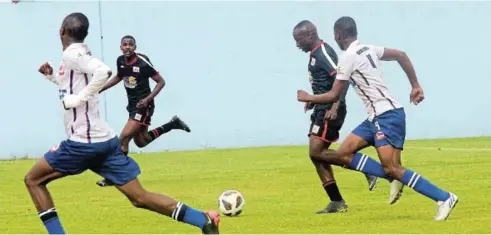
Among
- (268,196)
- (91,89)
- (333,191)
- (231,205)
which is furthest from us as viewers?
(268,196)

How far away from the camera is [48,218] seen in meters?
9.09

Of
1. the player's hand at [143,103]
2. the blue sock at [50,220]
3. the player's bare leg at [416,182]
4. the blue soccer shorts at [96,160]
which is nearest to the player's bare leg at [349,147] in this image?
the player's bare leg at [416,182]

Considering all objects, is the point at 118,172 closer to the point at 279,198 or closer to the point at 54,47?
the point at 279,198

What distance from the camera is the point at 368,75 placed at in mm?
11023

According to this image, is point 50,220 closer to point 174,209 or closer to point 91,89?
point 174,209

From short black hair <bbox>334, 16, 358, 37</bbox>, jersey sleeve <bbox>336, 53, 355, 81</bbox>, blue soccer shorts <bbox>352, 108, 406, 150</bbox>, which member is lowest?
blue soccer shorts <bbox>352, 108, 406, 150</bbox>

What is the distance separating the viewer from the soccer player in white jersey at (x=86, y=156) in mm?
8945

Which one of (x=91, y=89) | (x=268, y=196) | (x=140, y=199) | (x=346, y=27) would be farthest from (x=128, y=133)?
(x=91, y=89)

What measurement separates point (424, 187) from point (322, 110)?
6.38 feet

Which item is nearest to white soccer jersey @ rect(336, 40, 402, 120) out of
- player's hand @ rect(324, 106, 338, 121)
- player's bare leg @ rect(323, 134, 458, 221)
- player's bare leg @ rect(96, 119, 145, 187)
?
player's bare leg @ rect(323, 134, 458, 221)

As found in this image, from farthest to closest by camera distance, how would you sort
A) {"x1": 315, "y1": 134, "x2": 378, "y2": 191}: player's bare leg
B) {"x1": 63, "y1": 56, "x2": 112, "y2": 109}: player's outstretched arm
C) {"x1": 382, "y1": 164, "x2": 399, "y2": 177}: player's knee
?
{"x1": 315, "y1": 134, "x2": 378, "y2": 191}: player's bare leg
{"x1": 382, "y1": 164, "x2": 399, "y2": 177}: player's knee
{"x1": 63, "y1": 56, "x2": 112, "y2": 109}: player's outstretched arm

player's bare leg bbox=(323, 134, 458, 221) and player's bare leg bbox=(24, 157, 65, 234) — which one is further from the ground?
player's bare leg bbox=(24, 157, 65, 234)

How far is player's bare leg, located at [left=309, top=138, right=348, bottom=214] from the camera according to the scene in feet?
39.3

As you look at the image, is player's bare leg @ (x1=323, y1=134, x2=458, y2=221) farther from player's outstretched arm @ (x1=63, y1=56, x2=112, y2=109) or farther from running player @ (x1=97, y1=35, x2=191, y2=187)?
running player @ (x1=97, y1=35, x2=191, y2=187)
